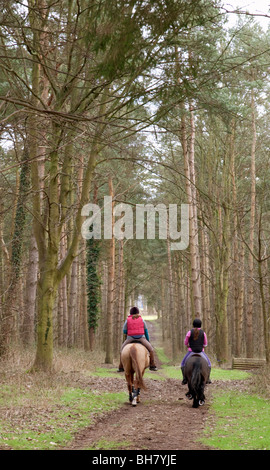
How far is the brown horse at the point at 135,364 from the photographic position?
10461mm

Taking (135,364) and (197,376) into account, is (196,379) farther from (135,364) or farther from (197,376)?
(135,364)

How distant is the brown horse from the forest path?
1.06 feet

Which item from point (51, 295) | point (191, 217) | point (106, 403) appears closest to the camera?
point (106, 403)

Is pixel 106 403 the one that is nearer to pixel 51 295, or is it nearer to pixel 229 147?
pixel 51 295

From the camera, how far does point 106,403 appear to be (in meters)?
10.4

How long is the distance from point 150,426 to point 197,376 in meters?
2.32

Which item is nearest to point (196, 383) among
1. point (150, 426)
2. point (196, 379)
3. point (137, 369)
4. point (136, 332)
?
point (196, 379)

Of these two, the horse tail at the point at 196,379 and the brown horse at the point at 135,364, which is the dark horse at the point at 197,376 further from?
the brown horse at the point at 135,364

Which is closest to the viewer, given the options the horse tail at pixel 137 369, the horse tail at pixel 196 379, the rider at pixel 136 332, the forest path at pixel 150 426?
the forest path at pixel 150 426

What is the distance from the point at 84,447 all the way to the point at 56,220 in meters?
7.18

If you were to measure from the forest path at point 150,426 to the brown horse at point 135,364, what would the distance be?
32cm

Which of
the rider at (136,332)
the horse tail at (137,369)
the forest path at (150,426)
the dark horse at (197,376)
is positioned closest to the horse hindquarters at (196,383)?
the dark horse at (197,376)

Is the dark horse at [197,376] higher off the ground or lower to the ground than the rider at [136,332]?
lower

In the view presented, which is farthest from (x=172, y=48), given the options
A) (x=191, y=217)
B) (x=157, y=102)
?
(x=191, y=217)
